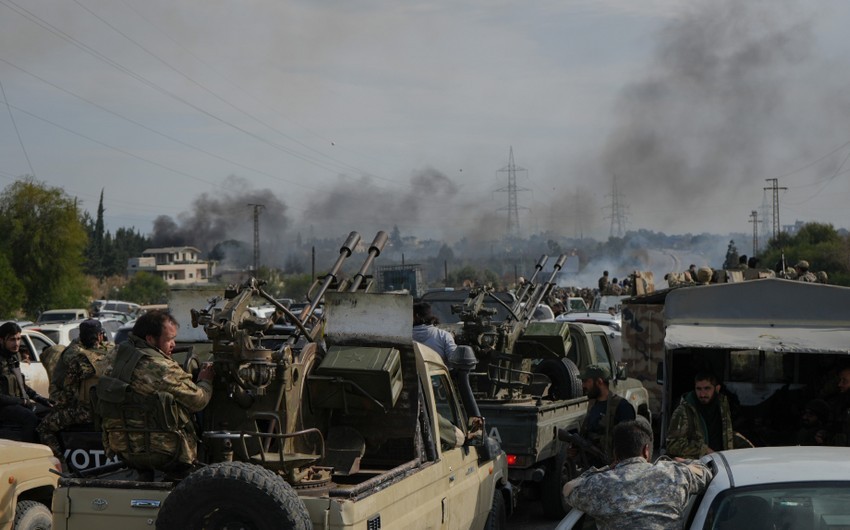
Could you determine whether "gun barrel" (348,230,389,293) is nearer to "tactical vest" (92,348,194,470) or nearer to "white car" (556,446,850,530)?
"tactical vest" (92,348,194,470)

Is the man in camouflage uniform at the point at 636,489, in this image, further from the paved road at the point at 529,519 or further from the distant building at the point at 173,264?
the distant building at the point at 173,264

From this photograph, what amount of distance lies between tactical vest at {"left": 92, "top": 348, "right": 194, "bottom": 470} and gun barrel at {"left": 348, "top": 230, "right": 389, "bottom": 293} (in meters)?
2.36

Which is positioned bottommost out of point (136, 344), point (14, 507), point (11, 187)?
point (14, 507)

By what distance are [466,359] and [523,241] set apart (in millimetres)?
115527

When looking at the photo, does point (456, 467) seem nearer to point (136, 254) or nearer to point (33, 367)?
point (33, 367)

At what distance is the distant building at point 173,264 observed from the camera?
12431cm

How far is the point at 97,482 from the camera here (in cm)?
615

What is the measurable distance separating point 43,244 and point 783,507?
5806 centimetres

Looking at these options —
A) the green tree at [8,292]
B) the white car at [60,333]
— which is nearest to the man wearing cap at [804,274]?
the white car at [60,333]

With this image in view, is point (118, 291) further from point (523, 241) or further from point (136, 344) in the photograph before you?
point (136, 344)

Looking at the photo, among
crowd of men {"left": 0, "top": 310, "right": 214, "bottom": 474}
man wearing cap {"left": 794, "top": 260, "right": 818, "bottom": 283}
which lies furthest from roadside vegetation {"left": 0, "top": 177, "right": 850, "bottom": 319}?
crowd of men {"left": 0, "top": 310, "right": 214, "bottom": 474}

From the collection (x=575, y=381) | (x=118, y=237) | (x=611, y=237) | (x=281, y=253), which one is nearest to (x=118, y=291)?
(x=281, y=253)

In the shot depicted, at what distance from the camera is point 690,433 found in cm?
764

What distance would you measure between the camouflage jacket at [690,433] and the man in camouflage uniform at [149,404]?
3162 millimetres
